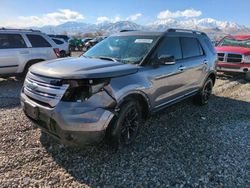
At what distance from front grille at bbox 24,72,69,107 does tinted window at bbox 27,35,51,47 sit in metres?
5.53

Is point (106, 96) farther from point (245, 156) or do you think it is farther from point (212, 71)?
point (212, 71)

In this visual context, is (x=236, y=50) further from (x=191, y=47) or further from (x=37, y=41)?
(x=37, y=41)

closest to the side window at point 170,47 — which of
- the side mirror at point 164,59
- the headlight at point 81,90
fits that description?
the side mirror at point 164,59

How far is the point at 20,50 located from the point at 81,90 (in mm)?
5946

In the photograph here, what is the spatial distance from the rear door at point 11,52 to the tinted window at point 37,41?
1.16 feet

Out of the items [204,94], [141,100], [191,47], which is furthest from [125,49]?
[204,94]

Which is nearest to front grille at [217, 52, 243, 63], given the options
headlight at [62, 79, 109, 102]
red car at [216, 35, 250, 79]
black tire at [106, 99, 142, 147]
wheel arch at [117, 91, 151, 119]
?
red car at [216, 35, 250, 79]

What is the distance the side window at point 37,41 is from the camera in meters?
8.70

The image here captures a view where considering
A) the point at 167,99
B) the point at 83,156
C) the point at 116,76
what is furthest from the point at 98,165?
the point at 167,99

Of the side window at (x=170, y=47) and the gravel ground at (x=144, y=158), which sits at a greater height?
the side window at (x=170, y=47)

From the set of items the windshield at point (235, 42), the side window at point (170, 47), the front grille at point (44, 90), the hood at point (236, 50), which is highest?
the side window at point (170, 47)

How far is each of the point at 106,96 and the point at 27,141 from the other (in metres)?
1.72

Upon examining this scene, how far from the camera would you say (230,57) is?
33.8 feet

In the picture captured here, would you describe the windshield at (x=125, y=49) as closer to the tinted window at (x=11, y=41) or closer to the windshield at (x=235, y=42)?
the tinted window at (x=11, y=41)
